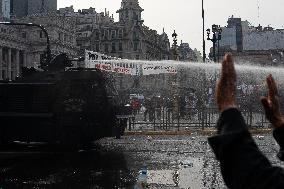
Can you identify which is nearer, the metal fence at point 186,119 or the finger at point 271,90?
the finger at point 271,90

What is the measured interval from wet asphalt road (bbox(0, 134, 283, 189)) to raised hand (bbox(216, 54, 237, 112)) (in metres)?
5.77

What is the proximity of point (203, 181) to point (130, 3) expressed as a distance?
116 meters

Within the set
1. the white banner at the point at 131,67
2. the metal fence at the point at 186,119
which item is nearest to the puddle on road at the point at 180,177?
the metal fence at the point at 186,119

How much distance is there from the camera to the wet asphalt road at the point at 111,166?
7.86 m

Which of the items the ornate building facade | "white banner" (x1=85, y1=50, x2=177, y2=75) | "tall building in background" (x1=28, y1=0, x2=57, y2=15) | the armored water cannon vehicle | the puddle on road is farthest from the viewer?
"tall building in background" (x1=28, y1=0, x2=57, y2=15)

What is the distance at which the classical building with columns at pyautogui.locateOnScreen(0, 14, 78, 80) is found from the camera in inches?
3452

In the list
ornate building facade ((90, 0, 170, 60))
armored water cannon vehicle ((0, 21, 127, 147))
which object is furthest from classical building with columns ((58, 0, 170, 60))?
armored water cannon vehicle ((0, 21, 127, 147))

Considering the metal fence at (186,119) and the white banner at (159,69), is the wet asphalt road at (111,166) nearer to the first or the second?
the metal fence at (186,119)

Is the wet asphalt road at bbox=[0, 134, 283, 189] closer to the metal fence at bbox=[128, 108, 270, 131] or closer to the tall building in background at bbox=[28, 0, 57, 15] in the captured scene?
the metal fence at bbox=[128, 108, 270, 131]

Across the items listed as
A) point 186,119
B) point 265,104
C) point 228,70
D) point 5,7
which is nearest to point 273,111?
point 265,104

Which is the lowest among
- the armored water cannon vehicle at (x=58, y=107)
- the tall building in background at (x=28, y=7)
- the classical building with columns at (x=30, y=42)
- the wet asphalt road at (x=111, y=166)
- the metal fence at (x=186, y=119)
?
the wet asphalt road at (x=111, y=166)

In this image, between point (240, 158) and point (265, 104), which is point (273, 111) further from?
point (240, 158)

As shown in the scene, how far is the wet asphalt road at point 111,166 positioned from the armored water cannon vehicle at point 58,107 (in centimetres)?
60

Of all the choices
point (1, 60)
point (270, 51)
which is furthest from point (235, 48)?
point (1, 60)
